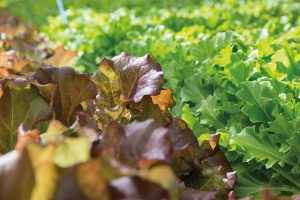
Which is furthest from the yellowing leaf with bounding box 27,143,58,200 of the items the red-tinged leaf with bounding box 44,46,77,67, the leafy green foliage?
the red-tinged leaf with bounding box 44,46,77,67

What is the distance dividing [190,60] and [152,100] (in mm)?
1162

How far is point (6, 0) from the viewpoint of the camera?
9.68 m

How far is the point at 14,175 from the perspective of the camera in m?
1.05

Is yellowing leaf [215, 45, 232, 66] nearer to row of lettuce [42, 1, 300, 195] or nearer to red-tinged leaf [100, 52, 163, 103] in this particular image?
row of lettuce [42, 1, 300, 195]

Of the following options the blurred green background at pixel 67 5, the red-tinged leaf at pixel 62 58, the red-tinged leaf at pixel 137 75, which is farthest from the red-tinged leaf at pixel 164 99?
the blurred green background at pixel 67 5

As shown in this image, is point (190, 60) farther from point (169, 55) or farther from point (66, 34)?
point (66, 34)

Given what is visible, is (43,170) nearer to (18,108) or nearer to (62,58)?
(18,108)

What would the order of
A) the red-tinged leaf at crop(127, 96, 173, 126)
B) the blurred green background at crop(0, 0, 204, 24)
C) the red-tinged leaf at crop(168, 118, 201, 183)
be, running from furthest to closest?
the blurred green background at crop(0, 0, 204, 24) → the red-tinged leaf at crop(127, 96, 173, 126) → the red-tinged leaf at crop(168, 118, 201, 183)

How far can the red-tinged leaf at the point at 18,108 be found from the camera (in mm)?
1752

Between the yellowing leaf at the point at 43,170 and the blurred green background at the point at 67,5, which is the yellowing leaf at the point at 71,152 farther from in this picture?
the blurred green background at the point at 67,5

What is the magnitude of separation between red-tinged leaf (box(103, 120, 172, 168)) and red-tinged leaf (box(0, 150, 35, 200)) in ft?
0.98

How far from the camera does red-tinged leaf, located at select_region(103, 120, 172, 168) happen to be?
1292 mm

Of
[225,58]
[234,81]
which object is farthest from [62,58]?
[234,81]

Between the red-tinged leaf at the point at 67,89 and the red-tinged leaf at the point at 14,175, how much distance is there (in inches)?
32.8
